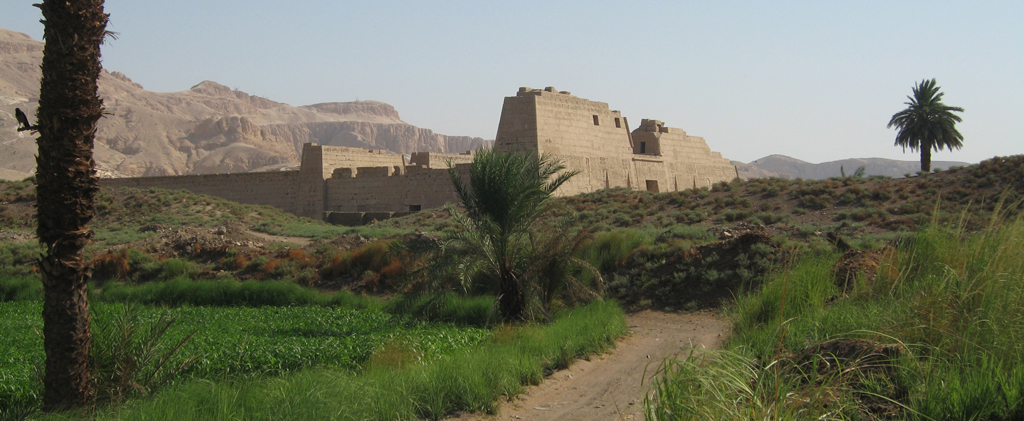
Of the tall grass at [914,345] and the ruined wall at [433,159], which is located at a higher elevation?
the ruined wall at [433,159]

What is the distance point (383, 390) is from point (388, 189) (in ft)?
75.7

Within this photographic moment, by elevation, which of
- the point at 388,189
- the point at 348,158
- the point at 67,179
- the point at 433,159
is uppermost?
the point at 348,158

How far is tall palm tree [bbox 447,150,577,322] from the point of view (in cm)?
1152

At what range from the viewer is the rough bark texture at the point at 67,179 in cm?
604

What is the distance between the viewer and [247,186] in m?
33.4

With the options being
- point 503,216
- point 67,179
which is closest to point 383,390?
point 67,179

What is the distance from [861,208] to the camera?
73.4 feet

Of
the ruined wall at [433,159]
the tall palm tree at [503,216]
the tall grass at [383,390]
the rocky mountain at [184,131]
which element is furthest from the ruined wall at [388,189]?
the rocky mountain at [184,131]

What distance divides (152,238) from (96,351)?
1880cm

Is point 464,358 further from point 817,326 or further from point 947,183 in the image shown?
point 947,183

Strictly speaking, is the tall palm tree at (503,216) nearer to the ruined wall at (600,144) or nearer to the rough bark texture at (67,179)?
the rough bark texture at (67,179)

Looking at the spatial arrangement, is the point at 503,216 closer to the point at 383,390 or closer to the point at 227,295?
the point at 383,390

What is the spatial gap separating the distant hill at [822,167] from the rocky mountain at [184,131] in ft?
186

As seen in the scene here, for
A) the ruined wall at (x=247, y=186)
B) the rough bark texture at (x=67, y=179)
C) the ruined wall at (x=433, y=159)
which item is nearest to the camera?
the rough bark texture at (x=67, y=179)
